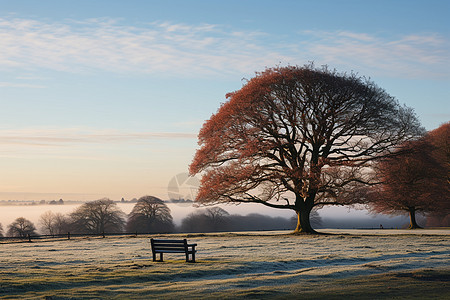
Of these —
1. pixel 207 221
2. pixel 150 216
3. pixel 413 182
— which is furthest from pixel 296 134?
pixel 207 221

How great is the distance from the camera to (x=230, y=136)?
46.2 m

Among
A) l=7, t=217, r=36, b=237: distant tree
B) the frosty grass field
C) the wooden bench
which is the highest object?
l=7, t=217, r=36, b=237: distant tree

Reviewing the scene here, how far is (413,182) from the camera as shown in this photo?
53.5m

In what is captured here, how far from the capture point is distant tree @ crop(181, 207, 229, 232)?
111000mm

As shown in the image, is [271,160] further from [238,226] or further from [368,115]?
[238,226]

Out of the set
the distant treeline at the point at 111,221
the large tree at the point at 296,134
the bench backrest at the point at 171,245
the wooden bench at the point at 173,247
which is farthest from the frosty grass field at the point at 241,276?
the distant treeline at the point at 111,221

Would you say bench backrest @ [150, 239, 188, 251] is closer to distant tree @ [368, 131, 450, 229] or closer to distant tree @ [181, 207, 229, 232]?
Answer: distant tree @ [368, 131, 450, 229]

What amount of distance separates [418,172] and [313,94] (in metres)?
18.2

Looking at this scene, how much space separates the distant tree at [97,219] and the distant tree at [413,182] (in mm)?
47668

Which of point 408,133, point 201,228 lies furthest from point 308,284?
point 201,228

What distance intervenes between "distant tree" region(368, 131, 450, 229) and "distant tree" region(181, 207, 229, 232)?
1814 inches

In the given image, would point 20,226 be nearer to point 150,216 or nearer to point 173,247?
point 150,216

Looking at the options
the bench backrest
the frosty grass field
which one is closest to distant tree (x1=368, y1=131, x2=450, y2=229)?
the frosty grass field

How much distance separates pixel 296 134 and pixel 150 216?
54.5 metres
